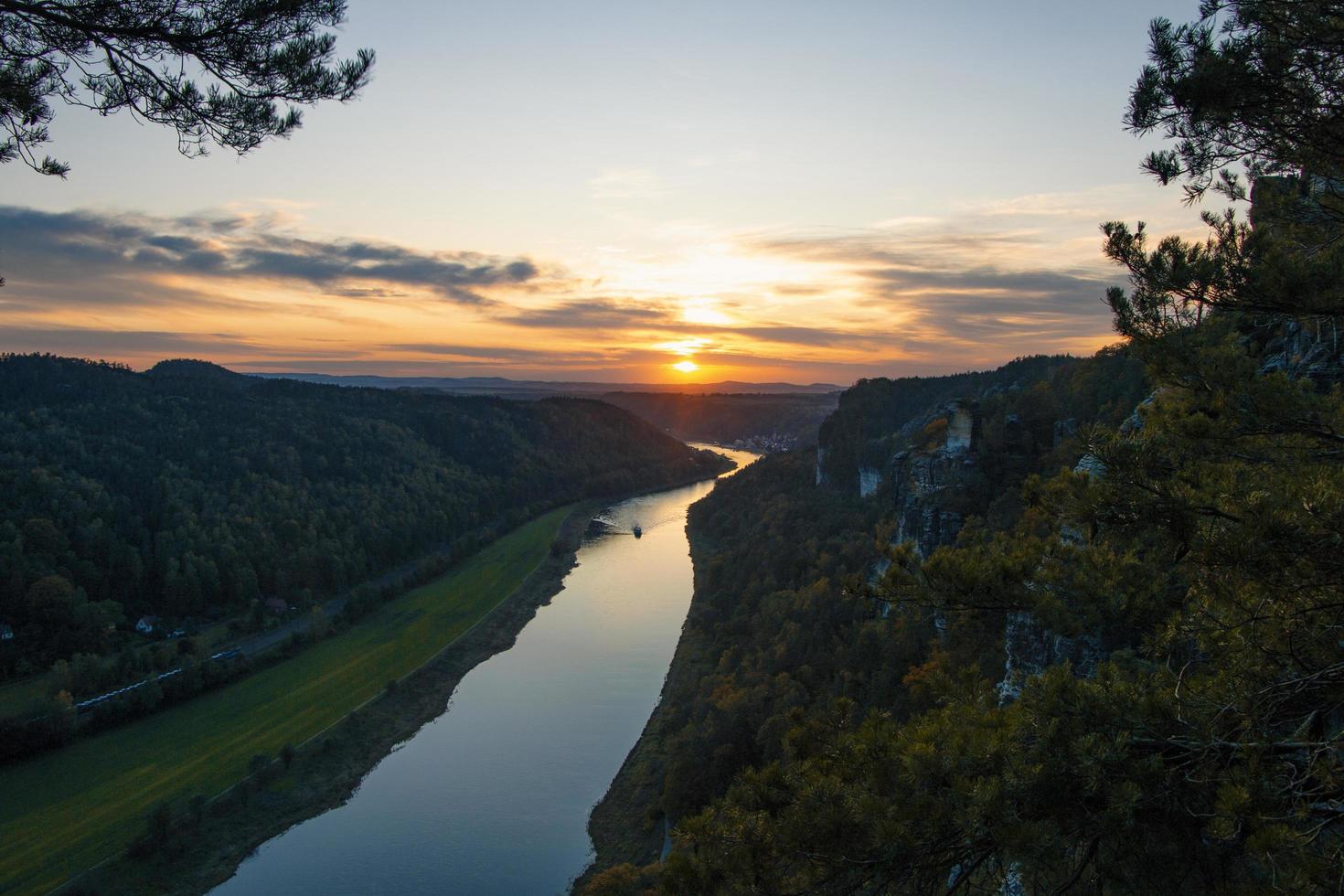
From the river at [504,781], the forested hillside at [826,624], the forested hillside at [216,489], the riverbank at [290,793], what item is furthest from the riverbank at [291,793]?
the forested hillside at [216,489]

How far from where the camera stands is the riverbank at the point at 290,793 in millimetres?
18859

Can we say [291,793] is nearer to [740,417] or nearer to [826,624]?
[826,624]

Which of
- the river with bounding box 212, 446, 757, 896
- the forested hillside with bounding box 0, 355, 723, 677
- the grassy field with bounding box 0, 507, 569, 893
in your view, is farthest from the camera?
the forested hillside with bounding box 0, 355, 723, 677

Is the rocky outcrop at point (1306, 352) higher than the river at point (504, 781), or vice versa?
the rocky outcrop at point (1306, 352)

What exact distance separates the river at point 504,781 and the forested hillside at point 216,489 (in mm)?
17879

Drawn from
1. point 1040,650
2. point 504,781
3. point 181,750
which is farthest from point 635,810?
point 181,750

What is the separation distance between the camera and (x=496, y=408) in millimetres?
94000

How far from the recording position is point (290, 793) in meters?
22.5

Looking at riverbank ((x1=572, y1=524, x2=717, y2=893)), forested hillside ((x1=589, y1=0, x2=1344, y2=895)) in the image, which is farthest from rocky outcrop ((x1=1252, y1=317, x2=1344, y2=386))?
riverbank ((x1=572, y1=524, x2=717, y2=893))

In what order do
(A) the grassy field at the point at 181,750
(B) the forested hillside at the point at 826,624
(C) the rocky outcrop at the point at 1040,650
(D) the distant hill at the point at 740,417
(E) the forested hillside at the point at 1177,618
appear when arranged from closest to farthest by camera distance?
(E) the forested hillside at the point at 1177,618
(C) the rocky outcrop at the point at 1040,650
(B) the forested hillside at the point at 826,624
(A) the grassy field at the point at 181,750
(D) the distant hill at the point at 740,417

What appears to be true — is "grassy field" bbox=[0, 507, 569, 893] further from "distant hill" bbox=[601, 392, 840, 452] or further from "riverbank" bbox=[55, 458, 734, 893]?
"distant hill" bbox=[601, 392, 840, 452]

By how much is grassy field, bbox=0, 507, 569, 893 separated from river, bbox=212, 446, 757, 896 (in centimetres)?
375

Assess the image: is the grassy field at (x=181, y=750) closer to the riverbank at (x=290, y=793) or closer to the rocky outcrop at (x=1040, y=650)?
the riverbank at (x=290, y=793)

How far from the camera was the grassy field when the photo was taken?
20.0 m
